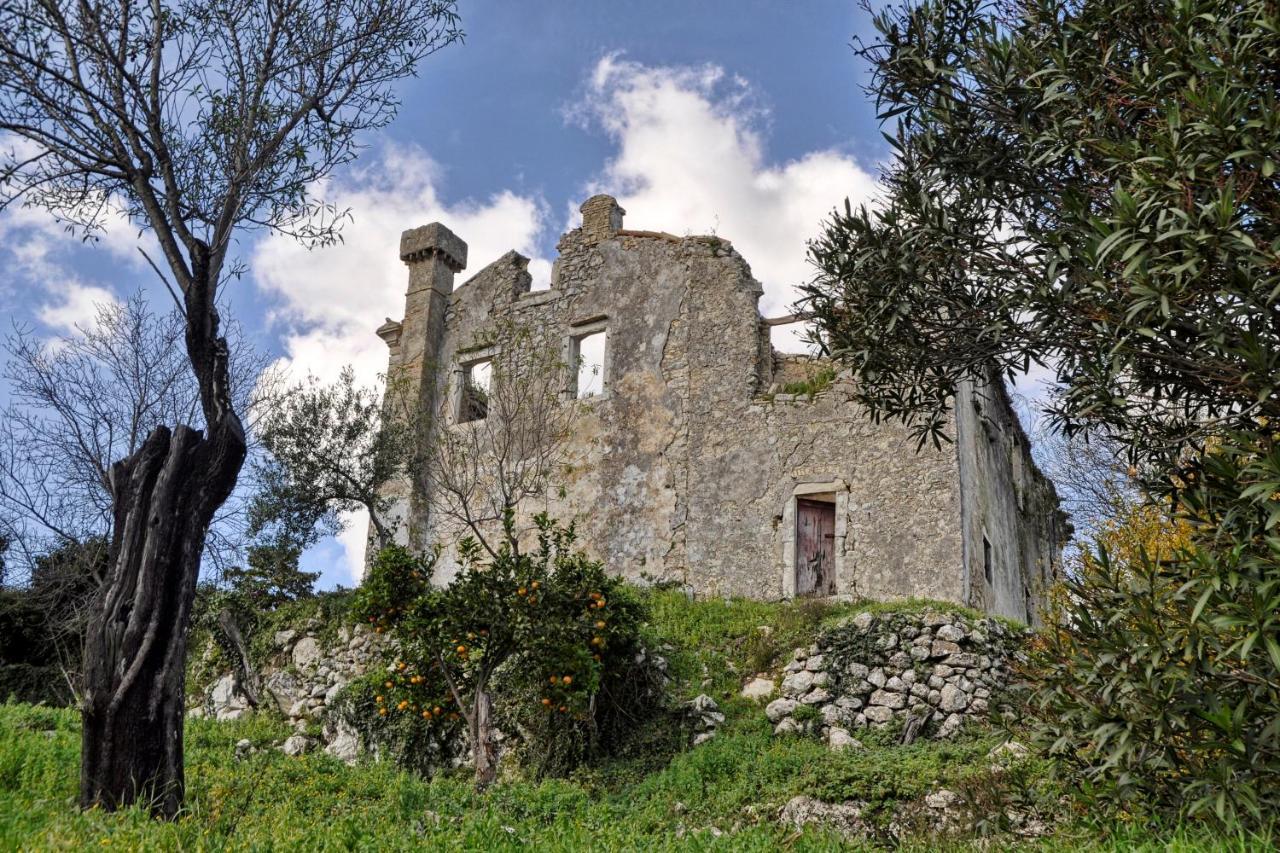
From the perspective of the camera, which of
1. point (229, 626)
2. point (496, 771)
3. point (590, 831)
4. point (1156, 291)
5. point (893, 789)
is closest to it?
point (1156, 291)

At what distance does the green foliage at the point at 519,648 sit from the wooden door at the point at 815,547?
3.81m

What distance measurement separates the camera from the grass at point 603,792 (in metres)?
6.56

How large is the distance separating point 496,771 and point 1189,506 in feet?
28.8

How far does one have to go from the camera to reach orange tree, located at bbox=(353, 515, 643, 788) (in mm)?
12453

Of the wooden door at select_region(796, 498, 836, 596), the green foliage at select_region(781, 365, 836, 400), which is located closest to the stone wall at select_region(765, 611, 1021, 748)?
the wooden door at select_region(796, 498, 836, 596)

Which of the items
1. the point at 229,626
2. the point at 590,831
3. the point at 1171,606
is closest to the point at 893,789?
the point at 590,831

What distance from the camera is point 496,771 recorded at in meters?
12.5

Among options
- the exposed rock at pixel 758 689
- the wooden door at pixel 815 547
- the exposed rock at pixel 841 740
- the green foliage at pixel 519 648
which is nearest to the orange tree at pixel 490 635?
the green foliage at pixel 519 648

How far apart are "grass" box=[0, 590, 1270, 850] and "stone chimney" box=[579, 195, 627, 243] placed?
8.82 meters

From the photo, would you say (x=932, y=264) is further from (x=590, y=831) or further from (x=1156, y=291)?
(x=590, y=831)

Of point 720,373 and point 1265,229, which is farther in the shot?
point 720,373

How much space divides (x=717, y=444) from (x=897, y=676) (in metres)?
6.04

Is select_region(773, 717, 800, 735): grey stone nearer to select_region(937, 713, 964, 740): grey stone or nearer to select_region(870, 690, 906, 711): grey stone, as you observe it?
select_region(870, 690, 906, 711): grey stone

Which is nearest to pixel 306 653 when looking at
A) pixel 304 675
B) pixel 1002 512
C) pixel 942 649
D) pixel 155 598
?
pixel 304 675
